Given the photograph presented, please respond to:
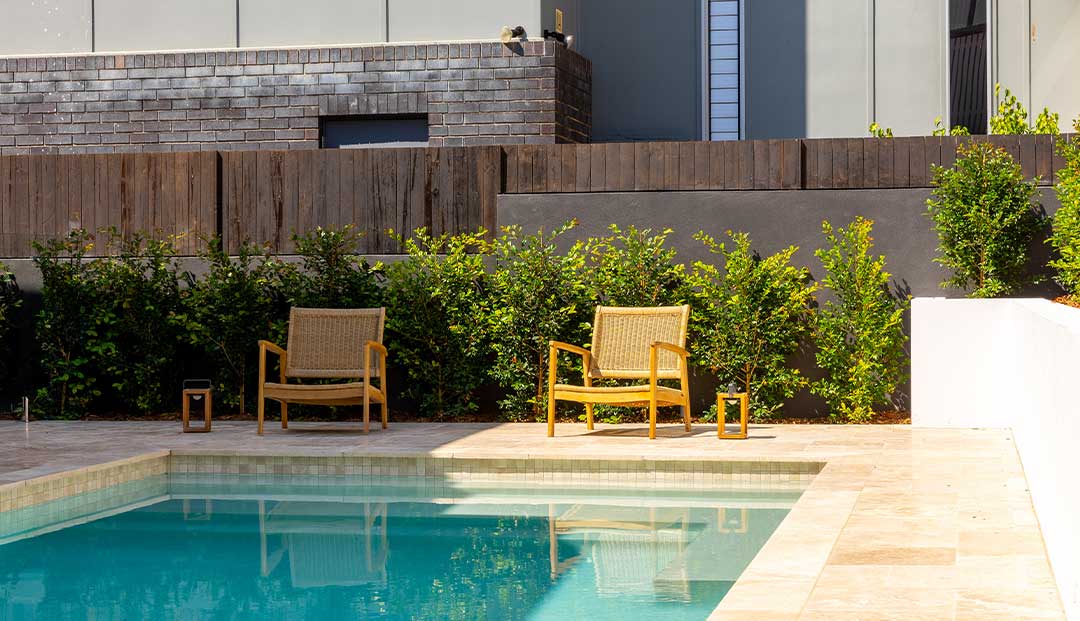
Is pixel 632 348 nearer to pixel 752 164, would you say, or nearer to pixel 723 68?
pixel 752 164

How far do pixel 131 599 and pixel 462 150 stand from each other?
533cm

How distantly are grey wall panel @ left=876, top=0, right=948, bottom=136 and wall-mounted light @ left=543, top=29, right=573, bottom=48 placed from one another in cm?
300

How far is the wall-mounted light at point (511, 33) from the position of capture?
1161cm

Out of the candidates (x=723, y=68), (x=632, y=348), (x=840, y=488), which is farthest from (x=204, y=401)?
(x=723, y=68)

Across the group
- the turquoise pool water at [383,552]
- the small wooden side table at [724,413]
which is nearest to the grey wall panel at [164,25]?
the turquoise pool water at [383,552]

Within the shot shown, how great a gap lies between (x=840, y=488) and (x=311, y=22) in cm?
804

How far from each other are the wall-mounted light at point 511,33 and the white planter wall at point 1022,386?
15.9 feet

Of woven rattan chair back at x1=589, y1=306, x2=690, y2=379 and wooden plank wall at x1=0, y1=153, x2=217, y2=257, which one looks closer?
woven rattan chair back at x1=589, y1=306, x2=690, y2=379

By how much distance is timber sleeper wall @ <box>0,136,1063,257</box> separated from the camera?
8.91 m

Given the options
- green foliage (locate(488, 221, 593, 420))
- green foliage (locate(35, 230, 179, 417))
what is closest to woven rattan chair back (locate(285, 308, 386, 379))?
green foliage (locate(488, 221, 593, 420))

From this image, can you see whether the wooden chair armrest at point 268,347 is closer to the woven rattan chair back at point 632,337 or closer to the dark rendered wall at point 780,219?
the dark rendered wall at point 780,219

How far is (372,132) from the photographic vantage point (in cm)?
1218

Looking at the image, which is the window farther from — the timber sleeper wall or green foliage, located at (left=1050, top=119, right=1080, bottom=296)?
green foliage, located at (left=1050, top=119, right=1080, bottom=296)

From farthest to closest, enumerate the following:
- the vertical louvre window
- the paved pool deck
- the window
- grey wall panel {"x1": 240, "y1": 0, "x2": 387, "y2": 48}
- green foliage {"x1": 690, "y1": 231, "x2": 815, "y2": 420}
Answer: the vertical louvre window < the window < grey wall panel {"x1": 240, "y1": 0, "x2": 387, "y2": 48} < green foliage {"x1": 690, "y1": 231, "x2": 815, "y2": 420} < the paved pool deck
